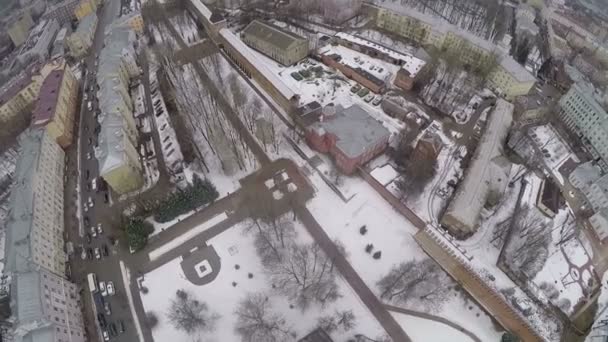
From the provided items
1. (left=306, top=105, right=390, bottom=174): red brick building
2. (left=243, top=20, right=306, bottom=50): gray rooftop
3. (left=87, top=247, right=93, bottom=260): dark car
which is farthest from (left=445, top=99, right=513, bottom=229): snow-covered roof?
(left=87, top=247, right=93, bottom=260): dark car

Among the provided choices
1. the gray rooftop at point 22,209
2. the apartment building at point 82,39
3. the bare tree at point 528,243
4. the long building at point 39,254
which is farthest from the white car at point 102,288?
the apartment building at point 82,39

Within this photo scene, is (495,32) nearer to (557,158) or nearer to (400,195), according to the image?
(557,158)

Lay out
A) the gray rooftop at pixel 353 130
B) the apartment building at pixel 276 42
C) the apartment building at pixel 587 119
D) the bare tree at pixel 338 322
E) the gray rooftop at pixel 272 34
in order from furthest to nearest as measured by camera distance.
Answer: the gray rooftop at pixel 272 34, the apartment building at pixel 276 42, the apartment building at pixel 587 119, the gray rooftop at pixel 353 130, the bare tree at pixel 338 322

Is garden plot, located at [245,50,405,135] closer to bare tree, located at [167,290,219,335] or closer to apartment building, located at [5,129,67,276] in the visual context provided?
bare tree, located at [167,290,219,335]

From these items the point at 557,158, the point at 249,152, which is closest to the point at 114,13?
the point at 249,152

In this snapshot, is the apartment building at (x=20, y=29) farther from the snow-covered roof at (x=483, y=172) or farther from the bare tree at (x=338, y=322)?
the snow-covered roof at (x=483, y=172)
